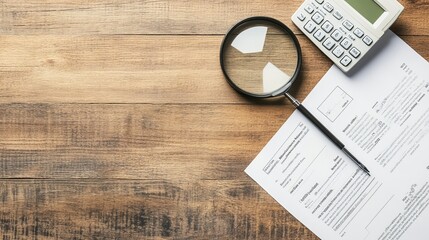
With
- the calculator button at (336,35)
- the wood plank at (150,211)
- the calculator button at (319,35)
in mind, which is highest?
the calculator button at (336,35)

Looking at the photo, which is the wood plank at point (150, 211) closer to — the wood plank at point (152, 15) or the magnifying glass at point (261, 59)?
the magnifying glass at point (261, 59)

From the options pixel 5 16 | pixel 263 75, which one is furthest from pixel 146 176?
pixel 5 16

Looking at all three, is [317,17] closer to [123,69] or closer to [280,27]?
[280,27]

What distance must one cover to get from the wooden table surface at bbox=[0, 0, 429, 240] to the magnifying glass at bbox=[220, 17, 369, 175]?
3 cm

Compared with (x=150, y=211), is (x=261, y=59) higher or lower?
higher

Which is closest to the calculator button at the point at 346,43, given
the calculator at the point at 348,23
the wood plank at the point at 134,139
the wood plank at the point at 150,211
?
the calculator at the point at 348,23

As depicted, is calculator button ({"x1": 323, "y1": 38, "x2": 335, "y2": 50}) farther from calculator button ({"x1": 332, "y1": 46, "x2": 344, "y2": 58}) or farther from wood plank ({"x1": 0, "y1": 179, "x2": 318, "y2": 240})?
wood plank ({"x1": 0, "y1": 179, "x2": 318, "y2": 240})

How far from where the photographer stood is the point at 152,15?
1209 millimetres

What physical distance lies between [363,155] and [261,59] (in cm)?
25

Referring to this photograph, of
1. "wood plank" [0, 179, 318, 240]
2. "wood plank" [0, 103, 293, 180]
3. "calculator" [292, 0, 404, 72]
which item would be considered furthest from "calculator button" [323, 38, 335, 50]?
"wood plank" [0, 179, 318, 240]

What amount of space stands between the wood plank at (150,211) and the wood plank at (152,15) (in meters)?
0.27

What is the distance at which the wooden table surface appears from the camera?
1205mm

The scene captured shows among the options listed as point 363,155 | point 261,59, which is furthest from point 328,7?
point 363,155

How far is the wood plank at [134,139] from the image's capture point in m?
1.21
